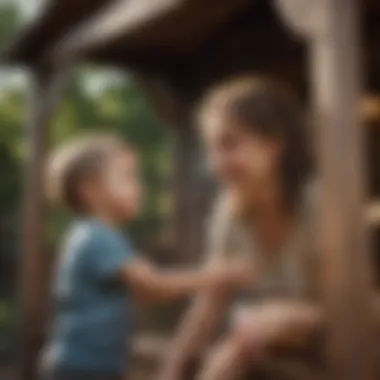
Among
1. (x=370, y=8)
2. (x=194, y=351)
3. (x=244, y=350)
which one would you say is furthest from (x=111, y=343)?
(x=370, y=8)

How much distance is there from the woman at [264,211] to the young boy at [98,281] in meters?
0.37

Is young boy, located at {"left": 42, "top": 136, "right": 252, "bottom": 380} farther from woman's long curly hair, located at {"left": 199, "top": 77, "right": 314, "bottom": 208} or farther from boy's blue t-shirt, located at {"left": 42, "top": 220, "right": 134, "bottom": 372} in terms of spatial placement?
woman's long curly hair, located at {"left": 199, "top": 77, "right": 314, "bottom": 208}

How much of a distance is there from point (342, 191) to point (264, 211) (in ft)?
0.55

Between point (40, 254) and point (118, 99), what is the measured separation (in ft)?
3.61

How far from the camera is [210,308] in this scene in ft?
7.21

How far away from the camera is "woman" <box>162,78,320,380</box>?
1.97 m

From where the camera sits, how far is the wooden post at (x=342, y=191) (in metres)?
2.03

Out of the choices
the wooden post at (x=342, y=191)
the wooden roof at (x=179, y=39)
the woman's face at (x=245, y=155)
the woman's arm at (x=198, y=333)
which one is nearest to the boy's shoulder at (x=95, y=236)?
the woman's arm at (x=198, y=333)

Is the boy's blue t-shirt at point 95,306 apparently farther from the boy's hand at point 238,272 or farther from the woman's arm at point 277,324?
the woman's arm at point 277,324

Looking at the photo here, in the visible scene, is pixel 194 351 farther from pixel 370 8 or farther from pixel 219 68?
pixel 219 68

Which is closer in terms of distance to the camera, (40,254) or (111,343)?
(111,343)

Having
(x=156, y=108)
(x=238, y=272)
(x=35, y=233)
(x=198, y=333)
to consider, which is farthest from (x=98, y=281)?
(x=156, y=108)

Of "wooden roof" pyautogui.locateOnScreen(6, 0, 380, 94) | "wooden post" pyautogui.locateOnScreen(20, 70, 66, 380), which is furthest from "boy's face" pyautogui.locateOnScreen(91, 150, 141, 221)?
"wooden post" pyautogui.locateOnScreen(20, 70, 66, 380)

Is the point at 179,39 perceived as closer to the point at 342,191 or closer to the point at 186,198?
the point at 186,198
